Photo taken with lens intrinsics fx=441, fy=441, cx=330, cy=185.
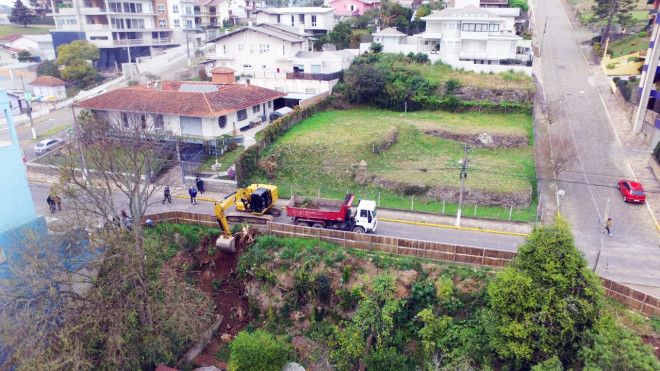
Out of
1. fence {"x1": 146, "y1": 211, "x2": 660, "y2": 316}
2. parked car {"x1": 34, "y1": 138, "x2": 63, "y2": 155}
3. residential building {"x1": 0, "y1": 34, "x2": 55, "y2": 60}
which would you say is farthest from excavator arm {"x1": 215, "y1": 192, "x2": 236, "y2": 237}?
residential building {"x1": 0, "y1": 34, "x2": 55, "y2": 60}

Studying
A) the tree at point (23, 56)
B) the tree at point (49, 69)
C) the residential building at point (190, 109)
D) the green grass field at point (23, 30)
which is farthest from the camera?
the green grass field at point (23, 30)

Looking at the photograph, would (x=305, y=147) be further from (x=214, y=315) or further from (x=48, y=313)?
(x=48, y=313)

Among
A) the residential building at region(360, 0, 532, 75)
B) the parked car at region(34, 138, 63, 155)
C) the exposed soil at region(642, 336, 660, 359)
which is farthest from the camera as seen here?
the residential building at region(360, 0, 532, 75)

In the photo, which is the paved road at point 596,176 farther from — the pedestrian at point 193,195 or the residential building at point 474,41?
the pedestrian at point 193,195

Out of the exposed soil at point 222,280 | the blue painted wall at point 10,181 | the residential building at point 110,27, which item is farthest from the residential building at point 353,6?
the blue painted wall at point 10,181

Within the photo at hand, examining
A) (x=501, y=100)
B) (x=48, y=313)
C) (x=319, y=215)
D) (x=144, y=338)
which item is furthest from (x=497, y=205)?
(x=48, y=313)

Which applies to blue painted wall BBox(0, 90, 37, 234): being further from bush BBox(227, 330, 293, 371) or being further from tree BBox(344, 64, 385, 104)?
tree BBox(344, 64, 385, 104)
